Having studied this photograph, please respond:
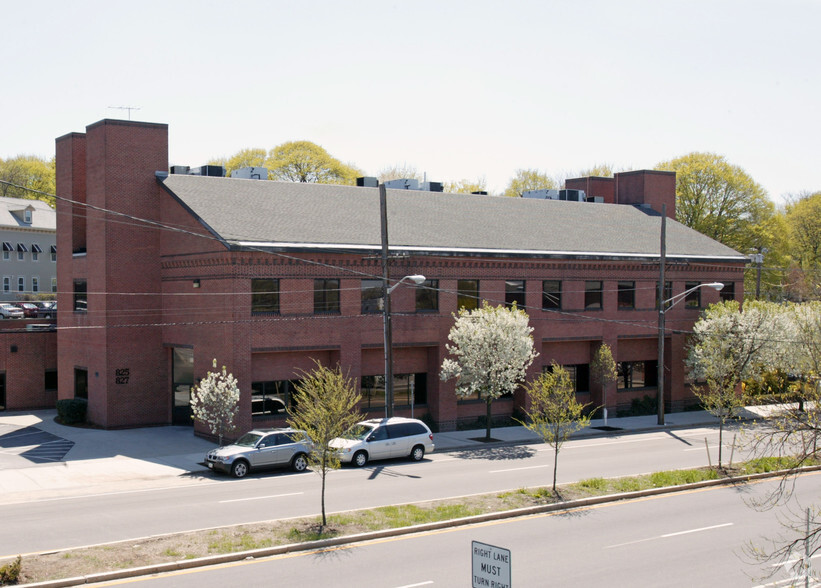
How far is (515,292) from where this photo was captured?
40.1m

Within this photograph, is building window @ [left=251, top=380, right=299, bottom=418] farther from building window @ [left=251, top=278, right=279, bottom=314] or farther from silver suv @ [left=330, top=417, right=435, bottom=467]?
silver suv @ [left=330, top=417, right=435, bottom=467]

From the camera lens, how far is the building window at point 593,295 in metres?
42.4

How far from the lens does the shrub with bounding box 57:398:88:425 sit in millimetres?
38062

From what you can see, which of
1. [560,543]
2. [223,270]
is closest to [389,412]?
[223,270]

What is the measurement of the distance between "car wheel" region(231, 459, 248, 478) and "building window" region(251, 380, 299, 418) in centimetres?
668

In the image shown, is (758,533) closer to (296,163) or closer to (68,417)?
(68,417)

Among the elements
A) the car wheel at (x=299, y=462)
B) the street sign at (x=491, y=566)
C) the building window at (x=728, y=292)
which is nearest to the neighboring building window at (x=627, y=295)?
the building window at (x=728, y=292)

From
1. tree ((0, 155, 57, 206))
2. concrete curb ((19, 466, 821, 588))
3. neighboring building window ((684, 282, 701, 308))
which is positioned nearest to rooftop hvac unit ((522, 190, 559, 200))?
neighboring building window ((684, 282, 701, 308))

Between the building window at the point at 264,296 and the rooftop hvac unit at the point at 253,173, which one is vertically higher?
the rooftop hvac unit at the point at 253,173

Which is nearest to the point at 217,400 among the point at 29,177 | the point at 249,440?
the point at 249,440

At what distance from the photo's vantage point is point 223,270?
3300cm

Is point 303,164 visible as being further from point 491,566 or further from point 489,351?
point 491,566

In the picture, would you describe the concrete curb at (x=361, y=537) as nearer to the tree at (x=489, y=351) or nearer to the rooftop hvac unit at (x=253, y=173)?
the tree at (x=489, y=351)

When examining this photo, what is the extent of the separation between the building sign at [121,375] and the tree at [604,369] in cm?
2289
